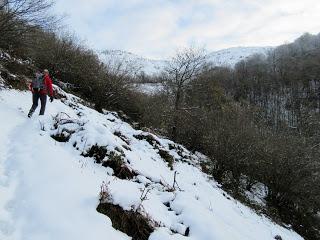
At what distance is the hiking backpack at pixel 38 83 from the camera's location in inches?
489

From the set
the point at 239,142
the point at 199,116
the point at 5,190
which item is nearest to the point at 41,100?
the point at 5,190

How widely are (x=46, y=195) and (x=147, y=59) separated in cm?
9867

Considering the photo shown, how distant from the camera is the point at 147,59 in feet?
336

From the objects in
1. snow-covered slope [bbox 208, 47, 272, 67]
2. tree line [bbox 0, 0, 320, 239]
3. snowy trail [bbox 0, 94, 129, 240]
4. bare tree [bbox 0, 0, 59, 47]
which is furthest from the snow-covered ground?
snow-covered slope [bbox 208, 47, 272, 67]

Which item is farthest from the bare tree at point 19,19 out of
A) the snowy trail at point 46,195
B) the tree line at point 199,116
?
the snowy trail at point 46,195

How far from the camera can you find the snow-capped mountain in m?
28.4

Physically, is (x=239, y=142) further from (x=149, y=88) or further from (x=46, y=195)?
(x=46, y=195)

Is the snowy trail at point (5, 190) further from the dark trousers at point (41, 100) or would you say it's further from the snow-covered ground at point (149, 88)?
the snow-covered ground at point (149, 88)

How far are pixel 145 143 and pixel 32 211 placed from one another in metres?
9.36

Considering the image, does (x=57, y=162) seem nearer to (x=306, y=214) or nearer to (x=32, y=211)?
(x=32, y=211)

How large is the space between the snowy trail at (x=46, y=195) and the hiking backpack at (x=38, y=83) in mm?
4381

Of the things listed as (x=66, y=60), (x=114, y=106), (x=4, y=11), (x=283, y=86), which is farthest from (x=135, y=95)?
(x=283, y=86)

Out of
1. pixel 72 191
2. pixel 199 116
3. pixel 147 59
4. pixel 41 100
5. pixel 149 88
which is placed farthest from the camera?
pixel 147 59

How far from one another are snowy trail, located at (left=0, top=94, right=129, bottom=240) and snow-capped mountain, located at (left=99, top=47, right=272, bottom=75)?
20.6 m
